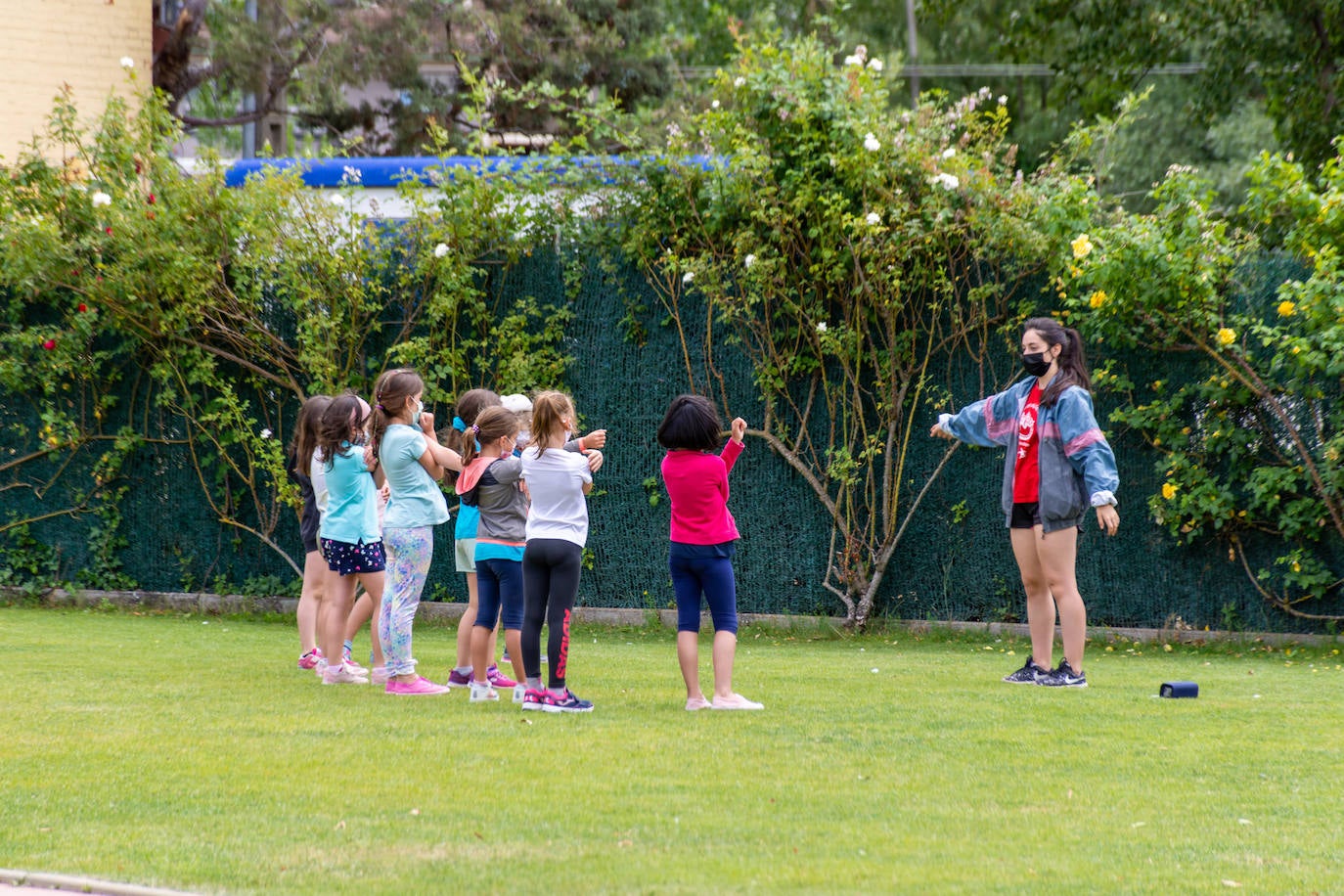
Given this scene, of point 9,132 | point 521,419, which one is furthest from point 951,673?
point 9,132

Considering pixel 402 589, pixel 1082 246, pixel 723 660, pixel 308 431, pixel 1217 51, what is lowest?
pixel 723 660

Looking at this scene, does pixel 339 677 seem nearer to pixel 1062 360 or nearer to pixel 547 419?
pixel 547 419

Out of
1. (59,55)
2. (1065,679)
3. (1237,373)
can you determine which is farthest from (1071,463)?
(59,55)

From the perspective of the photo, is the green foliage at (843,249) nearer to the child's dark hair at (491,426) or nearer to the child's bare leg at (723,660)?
the child's dark hair at (491,426)

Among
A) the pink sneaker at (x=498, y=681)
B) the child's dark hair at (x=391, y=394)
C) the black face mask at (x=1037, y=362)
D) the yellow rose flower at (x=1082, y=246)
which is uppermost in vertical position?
the yellow rose flower at (x=1082, y=246)

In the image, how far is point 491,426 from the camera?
6.68m

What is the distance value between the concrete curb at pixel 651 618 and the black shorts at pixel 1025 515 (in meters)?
2.52

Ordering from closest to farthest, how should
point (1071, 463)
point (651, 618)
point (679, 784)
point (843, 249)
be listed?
point (679, 784) < point (1071, 463) < point (843, 249) < point (651, 618)

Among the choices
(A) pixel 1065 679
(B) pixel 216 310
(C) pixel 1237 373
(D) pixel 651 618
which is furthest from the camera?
(B) pixel 216 310

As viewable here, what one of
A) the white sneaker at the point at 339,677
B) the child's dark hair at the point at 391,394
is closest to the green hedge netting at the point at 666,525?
the white sneaker at the point at 339,677

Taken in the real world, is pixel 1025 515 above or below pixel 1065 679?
above

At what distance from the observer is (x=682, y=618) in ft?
20.7

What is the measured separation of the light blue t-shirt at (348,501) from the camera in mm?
7078

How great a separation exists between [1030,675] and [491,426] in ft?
10.0
